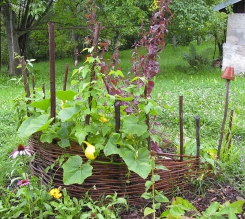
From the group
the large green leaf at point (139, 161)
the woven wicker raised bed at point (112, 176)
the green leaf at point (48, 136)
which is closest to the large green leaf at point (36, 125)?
the green leaf at point (48, 136)

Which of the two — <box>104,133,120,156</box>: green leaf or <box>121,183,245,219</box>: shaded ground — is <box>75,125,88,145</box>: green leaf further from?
<box>121,183,245,219</box>: shaded ground

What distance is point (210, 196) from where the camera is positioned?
8.07 feet

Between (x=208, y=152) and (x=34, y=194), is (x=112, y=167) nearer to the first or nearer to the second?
(x=34, y=194)

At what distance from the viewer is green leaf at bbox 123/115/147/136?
2.17 meters

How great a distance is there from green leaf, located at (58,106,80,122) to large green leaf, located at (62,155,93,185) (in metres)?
0.25

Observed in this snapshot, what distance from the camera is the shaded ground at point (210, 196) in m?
2.33

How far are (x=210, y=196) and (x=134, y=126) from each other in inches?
30.3

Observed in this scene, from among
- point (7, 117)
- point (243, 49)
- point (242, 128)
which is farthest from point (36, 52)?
point (242, 128)

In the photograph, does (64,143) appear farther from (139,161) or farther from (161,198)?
(161,198)

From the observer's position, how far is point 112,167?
2.28 meters

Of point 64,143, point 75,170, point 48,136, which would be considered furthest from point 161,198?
point 48,136

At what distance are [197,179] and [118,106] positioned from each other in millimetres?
785

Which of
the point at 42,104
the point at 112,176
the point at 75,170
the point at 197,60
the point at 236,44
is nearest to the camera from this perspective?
the point at 75,170

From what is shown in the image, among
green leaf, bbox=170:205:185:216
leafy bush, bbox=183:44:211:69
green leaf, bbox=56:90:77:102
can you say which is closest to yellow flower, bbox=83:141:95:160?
green leaf, bbox=56:90:77:102
